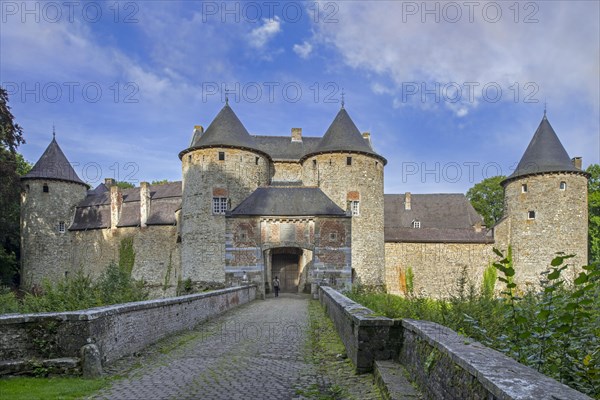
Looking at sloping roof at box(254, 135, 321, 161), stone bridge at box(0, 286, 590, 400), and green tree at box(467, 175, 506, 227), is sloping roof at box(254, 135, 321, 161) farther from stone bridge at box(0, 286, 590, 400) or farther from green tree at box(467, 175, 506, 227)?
stone bridge at box(0, 286, 590, 400)

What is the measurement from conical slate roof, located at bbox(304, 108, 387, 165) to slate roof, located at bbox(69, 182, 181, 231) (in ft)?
38.7

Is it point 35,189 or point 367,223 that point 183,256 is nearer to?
point 367,223

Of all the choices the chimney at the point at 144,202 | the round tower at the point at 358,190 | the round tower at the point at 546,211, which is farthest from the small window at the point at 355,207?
the chimney at the point at 144,202

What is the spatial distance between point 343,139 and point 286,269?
9066 millimetres

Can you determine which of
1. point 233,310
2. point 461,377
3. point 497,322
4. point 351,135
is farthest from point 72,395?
point 351,135

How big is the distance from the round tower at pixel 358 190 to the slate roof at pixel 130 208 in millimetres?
11936

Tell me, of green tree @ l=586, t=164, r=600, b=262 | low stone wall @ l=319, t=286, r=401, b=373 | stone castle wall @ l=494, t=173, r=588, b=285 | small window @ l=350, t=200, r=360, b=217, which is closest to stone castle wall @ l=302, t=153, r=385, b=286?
small window @ l=350, t=200, r=360, b=217

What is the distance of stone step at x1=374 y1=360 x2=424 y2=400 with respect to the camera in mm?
4395

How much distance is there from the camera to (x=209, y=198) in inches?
1156

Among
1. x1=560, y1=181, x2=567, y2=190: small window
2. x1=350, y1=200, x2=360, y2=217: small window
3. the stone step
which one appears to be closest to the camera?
the stone step

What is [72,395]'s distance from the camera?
5.30 metres

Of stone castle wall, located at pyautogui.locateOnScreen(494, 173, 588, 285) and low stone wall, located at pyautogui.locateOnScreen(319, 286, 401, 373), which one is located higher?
stone castle wall, located at pyautogui.locateOnScreen(494, 173, 588, 285)

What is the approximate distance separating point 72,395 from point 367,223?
83.4 ft

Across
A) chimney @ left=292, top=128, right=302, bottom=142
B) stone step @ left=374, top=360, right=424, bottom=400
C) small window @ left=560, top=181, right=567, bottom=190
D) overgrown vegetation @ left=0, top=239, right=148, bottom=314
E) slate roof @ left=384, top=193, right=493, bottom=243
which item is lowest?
stone step @ left=374, top=360, right=424, bottom=400
